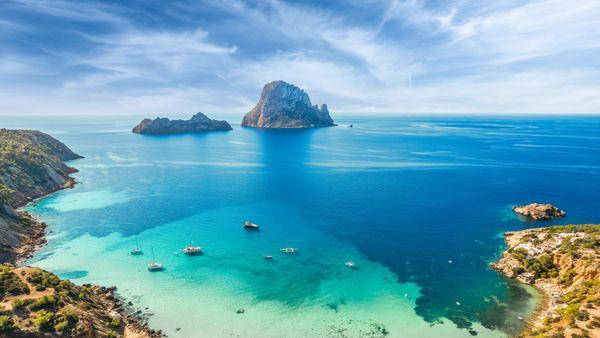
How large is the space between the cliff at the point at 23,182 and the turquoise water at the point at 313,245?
5277 millimetres

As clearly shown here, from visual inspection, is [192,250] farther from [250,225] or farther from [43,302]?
[43,302]

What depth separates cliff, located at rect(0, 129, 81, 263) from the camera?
250ft

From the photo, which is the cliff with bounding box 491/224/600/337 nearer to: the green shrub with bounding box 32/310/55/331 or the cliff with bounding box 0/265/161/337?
the cliff with bounding box 0/265/161/337

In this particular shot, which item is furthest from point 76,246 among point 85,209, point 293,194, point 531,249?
point 531,249

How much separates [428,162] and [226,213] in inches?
5158

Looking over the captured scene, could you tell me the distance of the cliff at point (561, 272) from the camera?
46.0 meters

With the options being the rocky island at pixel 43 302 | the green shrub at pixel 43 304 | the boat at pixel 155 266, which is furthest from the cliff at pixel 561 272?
the green shrub at pixel 43 304

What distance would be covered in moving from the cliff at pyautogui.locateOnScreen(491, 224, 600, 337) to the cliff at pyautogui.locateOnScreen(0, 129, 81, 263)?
103104mm

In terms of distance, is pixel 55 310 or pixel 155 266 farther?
pixel 155 266

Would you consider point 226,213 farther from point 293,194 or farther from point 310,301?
point 310,301

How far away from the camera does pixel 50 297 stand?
45.8m

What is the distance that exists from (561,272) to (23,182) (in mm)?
162691

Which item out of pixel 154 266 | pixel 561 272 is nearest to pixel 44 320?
pixel 154 266

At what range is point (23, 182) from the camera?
117562mm
